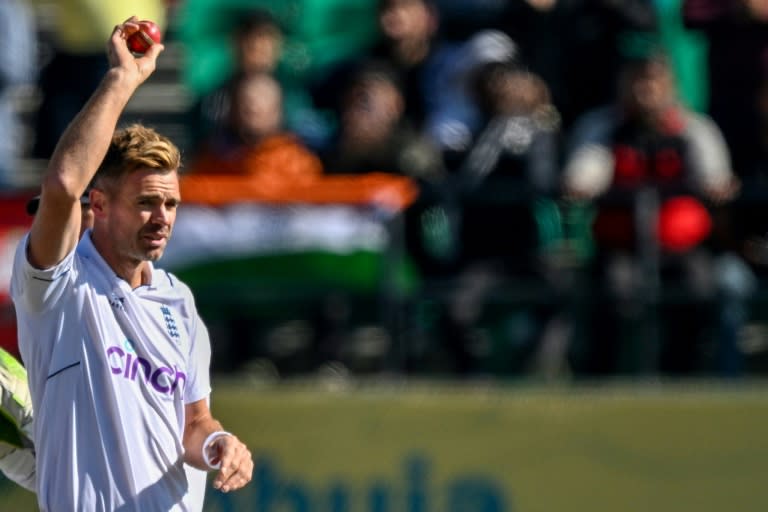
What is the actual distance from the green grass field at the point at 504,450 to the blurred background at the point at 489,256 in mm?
11

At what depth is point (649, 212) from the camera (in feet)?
27.3

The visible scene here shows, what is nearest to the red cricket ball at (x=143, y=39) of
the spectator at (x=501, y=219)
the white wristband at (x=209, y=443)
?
the white wristband at (x=209, y=443)

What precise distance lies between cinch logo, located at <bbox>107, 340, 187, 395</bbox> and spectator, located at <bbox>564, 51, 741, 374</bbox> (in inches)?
172

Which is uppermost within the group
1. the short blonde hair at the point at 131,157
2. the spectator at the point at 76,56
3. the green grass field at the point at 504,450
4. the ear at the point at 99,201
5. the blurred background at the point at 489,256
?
the spectator at the point at 76,56

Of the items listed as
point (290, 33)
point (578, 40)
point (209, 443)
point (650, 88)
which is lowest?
point (209, 443)

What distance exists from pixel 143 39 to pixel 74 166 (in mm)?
406

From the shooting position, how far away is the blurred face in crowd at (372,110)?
344 inches

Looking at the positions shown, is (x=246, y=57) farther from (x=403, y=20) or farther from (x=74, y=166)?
(x=74, y=166)

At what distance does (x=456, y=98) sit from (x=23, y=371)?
479cm

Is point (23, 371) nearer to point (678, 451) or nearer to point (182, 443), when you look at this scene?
point (182, 443)

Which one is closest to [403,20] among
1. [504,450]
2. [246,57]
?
[246,57]

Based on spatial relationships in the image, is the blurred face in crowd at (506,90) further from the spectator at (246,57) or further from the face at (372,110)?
the spectator at (246,57)

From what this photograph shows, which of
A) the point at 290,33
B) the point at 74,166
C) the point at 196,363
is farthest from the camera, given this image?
the point at 290,33

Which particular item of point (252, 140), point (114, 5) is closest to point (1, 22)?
point (114, 5)
